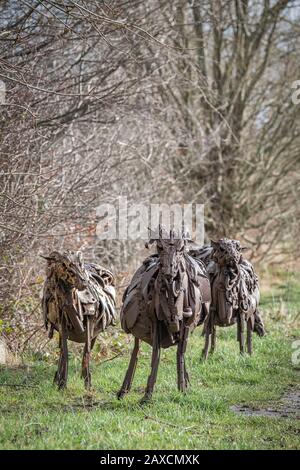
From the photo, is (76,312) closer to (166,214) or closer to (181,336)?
(181,336)

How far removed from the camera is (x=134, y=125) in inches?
685

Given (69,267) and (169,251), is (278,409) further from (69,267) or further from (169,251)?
(69,267)

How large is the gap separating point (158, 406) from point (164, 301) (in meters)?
1.21

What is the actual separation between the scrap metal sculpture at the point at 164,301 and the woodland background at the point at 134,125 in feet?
6.52

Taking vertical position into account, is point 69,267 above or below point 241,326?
above

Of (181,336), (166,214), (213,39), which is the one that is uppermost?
(213,39)

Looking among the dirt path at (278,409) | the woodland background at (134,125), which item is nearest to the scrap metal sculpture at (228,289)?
the dirt path at (278,409)

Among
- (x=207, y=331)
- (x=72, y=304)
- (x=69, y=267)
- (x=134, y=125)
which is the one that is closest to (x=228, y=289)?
(x=207, y=331)

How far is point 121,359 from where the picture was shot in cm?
1188

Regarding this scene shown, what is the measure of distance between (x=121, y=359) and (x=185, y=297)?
11.8ft

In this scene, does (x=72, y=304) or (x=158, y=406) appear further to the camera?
(x=72, y=304)

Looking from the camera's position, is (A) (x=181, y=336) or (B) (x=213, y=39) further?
(B) (x=213, y=39)

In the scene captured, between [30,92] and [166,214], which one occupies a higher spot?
[30,92]
